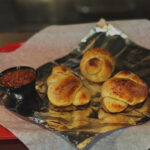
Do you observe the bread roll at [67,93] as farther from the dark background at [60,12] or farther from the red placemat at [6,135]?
the dark background at [60,12]

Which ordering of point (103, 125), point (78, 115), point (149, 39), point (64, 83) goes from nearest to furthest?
point (103, 125) < point (78, 115) < point (64, 83) < point (149, 39)

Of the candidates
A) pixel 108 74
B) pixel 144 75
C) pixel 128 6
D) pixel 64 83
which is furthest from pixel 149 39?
pixel 128 6

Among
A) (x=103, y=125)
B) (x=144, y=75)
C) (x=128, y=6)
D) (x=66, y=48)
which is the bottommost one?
(x=103, y=125)

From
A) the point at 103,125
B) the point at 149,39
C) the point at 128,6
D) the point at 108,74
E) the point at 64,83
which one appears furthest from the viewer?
the point at 128,6

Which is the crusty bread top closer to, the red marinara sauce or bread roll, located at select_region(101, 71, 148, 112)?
bread roll, located at select_region(101, 71, 148, 112)

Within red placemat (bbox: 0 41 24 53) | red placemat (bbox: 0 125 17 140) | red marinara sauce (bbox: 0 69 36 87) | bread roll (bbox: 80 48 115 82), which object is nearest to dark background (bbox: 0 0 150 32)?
red placemat (bbox: 0 41 24 53)

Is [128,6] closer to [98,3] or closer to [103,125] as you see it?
[98,3]

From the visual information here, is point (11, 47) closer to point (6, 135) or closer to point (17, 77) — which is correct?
point (17, 77)
